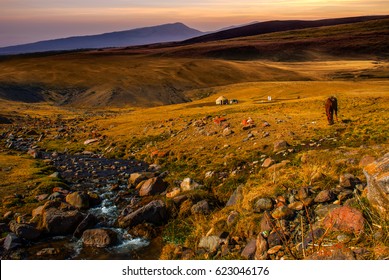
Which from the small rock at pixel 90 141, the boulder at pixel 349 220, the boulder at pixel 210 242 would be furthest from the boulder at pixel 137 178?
the small rock at pixel 90 141

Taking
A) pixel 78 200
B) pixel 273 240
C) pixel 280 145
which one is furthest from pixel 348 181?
pixel 78 200

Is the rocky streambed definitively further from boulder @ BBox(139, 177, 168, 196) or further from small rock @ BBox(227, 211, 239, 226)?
small rock @ BBox(227, 211, 239, 226)

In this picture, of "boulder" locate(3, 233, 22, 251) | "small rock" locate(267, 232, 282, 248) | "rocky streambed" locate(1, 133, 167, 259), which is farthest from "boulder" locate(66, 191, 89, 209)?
"small rock" locate(267, 232, 282, 248)

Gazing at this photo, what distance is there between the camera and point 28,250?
15.2m

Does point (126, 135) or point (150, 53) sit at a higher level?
point (150, 53)

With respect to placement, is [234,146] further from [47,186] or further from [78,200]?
[47,186]

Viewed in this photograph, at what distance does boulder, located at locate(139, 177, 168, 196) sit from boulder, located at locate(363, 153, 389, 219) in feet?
39.4

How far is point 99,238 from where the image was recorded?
611 inches

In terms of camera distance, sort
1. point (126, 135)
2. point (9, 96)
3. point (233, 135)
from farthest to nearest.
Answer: point (9, 96), point (126, 135), point (233, 135)

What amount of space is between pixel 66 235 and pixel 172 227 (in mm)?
4514

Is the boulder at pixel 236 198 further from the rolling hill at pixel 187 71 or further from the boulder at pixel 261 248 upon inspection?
the rolling hill at pixel 187 71

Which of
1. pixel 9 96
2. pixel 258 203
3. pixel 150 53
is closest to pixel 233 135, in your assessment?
pixel 258 203
